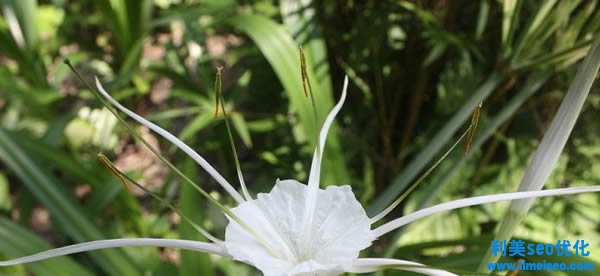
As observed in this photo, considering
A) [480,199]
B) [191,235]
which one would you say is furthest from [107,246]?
[191,235]

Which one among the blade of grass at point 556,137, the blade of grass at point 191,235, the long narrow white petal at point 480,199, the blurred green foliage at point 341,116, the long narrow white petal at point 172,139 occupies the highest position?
the blurred green foliage at point 341,116

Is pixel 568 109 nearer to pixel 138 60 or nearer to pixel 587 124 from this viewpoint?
pixel 587 124

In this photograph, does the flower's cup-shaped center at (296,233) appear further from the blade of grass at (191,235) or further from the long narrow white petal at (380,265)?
the blade of grass at (191,235)

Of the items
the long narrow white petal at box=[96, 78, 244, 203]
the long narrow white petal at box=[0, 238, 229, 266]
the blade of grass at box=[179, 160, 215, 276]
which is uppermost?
the blade of grass at box=[179, 160, 215, 276]

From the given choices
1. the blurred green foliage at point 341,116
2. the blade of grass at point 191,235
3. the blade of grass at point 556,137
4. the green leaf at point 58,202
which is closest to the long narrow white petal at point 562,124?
the blade of grass at point 556,137

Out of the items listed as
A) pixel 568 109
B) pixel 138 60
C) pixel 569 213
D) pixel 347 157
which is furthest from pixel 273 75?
pixel 568 109

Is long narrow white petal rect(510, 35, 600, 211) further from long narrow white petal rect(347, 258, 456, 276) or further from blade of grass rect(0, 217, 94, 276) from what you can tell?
blade of grass rect(0, 217, 94, 276)

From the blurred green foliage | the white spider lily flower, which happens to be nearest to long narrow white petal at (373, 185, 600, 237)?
the white spider lily flower
